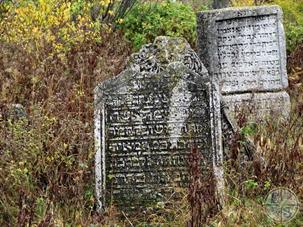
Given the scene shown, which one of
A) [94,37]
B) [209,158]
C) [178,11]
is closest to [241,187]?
[209,158]

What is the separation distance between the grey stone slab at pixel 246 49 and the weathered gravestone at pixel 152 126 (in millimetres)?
3189

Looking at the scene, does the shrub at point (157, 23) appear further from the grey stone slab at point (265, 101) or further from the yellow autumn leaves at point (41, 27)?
the grey stone slab at point (265, 101)

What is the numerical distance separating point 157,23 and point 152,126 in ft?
23.0

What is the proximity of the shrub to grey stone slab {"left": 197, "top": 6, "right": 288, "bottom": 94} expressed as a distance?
316 cm

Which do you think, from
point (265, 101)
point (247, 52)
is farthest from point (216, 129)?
point (247, 52)

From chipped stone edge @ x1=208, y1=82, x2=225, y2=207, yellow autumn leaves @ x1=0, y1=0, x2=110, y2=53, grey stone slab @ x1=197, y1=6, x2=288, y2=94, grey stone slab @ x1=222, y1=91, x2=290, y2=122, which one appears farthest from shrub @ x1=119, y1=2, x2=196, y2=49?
chipped stone edge @ x1=208, y1=82, x2=225, y2=207

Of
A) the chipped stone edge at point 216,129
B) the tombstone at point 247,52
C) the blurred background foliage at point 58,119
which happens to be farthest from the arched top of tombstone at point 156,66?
the tombstone at point 247,52

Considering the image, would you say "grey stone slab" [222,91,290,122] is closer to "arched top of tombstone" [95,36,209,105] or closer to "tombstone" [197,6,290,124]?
"tombstone" [197,6,290,124]

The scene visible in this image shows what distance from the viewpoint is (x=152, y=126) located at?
502 centimetres

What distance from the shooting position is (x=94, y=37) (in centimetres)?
977

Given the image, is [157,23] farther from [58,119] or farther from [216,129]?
[216,129]

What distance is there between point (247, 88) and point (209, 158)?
335 cm

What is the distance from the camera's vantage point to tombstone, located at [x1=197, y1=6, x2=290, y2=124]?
8109 mm

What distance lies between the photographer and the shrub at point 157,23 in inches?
458
